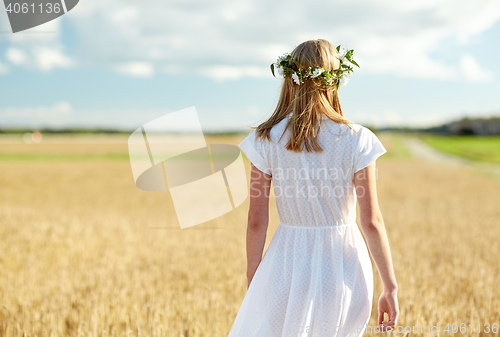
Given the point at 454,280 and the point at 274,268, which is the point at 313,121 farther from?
the point at 454,280

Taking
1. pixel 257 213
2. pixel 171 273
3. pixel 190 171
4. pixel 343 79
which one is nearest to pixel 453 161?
pixel 190 171

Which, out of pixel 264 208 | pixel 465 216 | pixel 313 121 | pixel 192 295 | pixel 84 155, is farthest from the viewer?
pixel 84 155

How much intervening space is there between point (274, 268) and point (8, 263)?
4.72 meters

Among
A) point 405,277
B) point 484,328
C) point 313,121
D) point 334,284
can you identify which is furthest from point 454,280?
point 313,121

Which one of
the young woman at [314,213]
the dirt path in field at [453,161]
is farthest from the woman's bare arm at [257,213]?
the dirt path in field at [453,161]

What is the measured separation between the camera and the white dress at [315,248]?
191 cm

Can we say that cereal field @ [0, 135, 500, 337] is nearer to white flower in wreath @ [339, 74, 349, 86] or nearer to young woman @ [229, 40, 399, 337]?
young woman @ [229, 40, 399, 337]

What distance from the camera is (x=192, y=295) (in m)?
4.07

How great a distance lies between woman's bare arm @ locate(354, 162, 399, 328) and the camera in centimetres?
187

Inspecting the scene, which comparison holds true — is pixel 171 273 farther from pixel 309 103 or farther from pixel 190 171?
pixel 190 171

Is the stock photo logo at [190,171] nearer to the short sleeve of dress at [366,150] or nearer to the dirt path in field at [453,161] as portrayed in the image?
the short sleeve of dress at [366,150]

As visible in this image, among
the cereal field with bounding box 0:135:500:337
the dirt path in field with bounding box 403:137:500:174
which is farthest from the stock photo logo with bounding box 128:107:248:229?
the dirt path in field with bounding box 403:137:500:174

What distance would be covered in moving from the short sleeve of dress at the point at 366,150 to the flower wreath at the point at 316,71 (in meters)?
0.29

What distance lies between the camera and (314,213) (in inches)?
79.0
